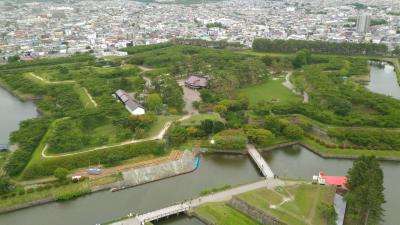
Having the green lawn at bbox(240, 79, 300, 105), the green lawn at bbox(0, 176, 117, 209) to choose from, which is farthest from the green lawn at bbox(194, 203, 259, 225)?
the green lawn at bbox(240, 79, 300, 105)

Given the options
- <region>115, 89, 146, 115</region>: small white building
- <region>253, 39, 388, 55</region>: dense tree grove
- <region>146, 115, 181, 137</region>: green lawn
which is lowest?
<region>146, 115, 181, 137</region>: green lawn

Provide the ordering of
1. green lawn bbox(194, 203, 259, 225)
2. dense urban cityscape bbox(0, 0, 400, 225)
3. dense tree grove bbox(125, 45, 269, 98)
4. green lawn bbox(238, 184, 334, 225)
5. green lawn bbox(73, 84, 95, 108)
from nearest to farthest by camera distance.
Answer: green lawn bbox(238, 184, 334, 225) < green lawn bbox(194, 203, 259, 225) < dense urban cityscape bbox(0, 0, 400, 225) < green lawn bbox(73, 84, 95, 108) < dense tree grove bbox(125, 45, 269, 98)

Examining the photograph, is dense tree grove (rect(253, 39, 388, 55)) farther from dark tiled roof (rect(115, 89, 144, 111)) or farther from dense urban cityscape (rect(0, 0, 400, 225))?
dark tiled roof (rect(115, 89, 144, 111))

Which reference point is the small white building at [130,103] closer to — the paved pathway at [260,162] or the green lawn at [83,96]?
the green lawn at [83,96]

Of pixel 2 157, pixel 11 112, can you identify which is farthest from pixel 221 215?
pixel 11 112

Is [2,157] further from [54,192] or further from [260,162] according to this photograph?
[260,162]

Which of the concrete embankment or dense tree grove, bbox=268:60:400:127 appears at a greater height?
dense tree grove, bbox=268:60:400:127

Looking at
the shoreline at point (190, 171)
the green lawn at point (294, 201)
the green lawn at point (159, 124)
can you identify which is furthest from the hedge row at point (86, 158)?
the green lawn at point (294, 201)

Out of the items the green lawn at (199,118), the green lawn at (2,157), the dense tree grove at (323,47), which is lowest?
the green lawn at (2,157)
